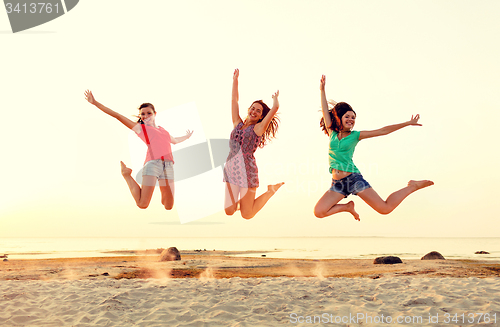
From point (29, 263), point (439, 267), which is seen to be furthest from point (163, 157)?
point (29, 263)

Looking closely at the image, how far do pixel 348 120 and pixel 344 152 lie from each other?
1.81ft

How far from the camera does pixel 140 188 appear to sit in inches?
288

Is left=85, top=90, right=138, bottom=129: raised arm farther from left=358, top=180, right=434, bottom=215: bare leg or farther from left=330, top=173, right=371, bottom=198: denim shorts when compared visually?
left=358, top=180, right=434, bottom=215: bare leg

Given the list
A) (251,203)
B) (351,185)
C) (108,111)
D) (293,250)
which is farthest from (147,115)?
(293,250)

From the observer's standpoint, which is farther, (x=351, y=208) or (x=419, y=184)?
(x=419, y=184)

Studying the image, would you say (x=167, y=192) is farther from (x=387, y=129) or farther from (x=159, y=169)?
(x=387, y=129)

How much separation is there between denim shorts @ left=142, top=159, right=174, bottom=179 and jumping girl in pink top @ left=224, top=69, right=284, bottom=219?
1088 millimetres

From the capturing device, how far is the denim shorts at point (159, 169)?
24.1 ft

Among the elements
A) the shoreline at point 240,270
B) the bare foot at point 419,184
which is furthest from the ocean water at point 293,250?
the bare foot at point 419,184

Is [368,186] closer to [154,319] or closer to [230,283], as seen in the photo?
[154,319]

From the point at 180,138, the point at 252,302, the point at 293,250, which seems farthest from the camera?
the point at 293,250

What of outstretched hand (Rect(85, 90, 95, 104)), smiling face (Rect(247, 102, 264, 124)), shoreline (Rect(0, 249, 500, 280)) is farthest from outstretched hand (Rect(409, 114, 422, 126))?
shoreline (Rect(0, 249, 500, 280))

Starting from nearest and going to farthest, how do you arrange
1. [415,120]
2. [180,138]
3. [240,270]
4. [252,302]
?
[415,120] < [180,138] < [252,302] < [240,270]

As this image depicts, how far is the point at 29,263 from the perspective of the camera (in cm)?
A: 2180
